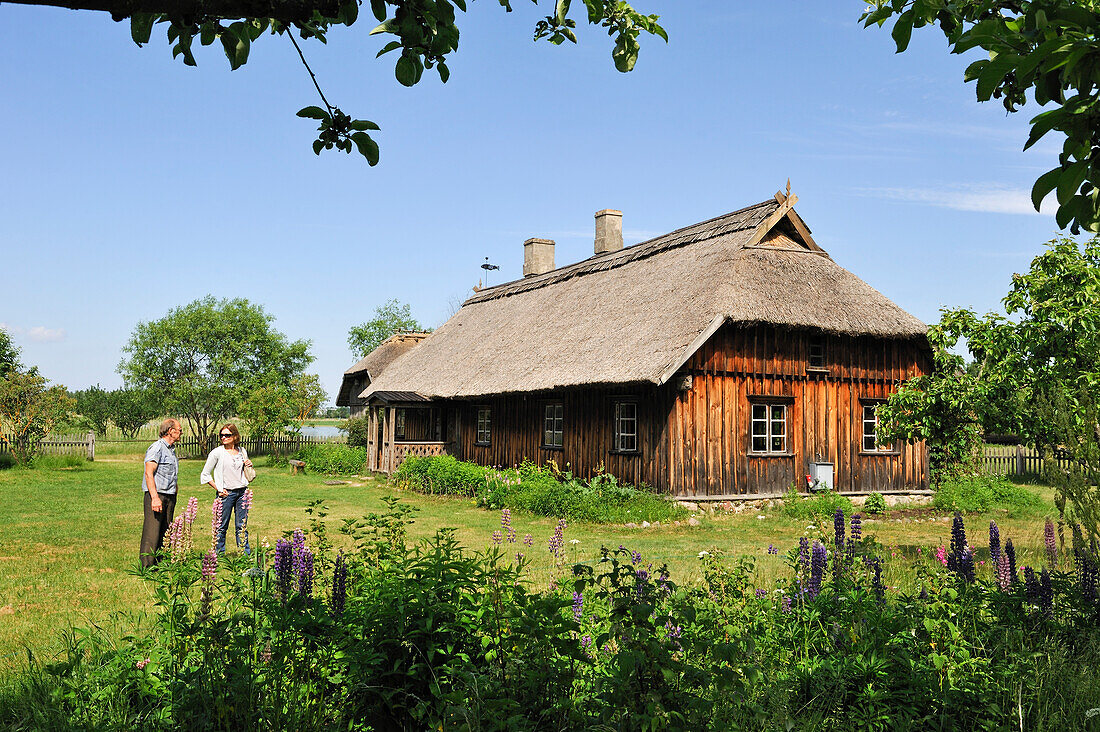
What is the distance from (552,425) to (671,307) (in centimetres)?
414

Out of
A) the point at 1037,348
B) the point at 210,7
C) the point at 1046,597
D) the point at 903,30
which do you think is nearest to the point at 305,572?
the point at 210,7

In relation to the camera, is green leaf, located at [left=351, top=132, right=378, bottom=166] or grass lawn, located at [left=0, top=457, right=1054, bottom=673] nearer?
green leaf, located at [left=351, top=132, right=378, bottom=166]

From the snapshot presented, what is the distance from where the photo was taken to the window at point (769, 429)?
16.7 metres

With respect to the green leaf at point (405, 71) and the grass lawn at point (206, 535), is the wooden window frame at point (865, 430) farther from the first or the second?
the green leaf at point (405, 71)

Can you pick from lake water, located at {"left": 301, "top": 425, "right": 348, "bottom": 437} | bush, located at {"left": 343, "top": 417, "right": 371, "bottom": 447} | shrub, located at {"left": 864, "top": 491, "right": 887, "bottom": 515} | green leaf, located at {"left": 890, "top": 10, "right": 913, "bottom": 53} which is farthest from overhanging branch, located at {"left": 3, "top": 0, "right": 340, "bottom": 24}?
lake water, located at {"left": 301, "top": 425, "right": 348, "bottom": 437}

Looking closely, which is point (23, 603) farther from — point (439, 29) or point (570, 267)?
point (570, 267)

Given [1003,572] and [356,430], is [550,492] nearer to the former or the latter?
[1003,572]

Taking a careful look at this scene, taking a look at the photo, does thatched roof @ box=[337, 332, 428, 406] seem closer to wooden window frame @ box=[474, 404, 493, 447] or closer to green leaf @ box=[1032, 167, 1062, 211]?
wooden window frame @ box=[474, 404, 493, 447]

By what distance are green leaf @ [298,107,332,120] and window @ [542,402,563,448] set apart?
52.1 feet

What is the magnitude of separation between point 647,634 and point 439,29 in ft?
8.35

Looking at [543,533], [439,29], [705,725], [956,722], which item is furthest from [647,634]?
[543,533]

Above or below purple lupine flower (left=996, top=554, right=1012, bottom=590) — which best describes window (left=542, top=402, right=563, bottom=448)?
above

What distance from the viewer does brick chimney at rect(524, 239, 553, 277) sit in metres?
29.0

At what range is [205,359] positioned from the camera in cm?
4194
